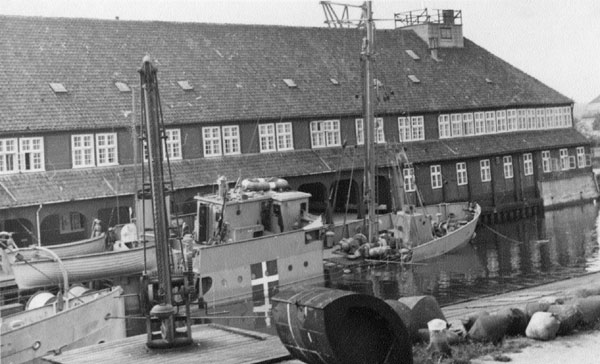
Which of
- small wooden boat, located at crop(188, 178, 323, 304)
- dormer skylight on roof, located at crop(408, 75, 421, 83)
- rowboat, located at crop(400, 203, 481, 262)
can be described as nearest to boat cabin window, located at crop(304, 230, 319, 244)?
small wooden boat, located at crop(188, 178, 323, 304)

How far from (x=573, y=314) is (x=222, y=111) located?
2662cm

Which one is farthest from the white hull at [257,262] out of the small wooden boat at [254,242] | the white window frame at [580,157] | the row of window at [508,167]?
the white window frame at [580,157]

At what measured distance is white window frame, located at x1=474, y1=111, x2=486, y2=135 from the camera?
4944 centimetres

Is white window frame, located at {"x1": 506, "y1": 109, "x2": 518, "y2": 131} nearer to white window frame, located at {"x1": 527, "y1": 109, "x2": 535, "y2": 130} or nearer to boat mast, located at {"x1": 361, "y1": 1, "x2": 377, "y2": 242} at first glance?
white window frame, located at {"x1": 527, "y1": 109, "x2": 535, "y2": 130}

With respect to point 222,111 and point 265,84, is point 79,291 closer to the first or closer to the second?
point 222,111

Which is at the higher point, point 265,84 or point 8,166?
point 265,84

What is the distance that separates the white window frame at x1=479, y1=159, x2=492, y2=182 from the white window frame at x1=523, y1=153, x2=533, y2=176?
3.64 meters

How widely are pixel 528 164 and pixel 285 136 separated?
61.5 feet

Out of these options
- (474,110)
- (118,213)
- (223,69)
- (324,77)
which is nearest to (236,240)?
(118,213)

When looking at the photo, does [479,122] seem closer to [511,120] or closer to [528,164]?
[511,120]

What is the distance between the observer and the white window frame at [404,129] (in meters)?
45.5

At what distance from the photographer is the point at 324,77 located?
44594 mm

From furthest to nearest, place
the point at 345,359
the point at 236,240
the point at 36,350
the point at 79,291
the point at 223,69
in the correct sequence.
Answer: the point at 223,69, the point at 236,240, the point at 79,291, the point at 36,350, the point at 345,359

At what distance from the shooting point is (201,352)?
14.2 meters
